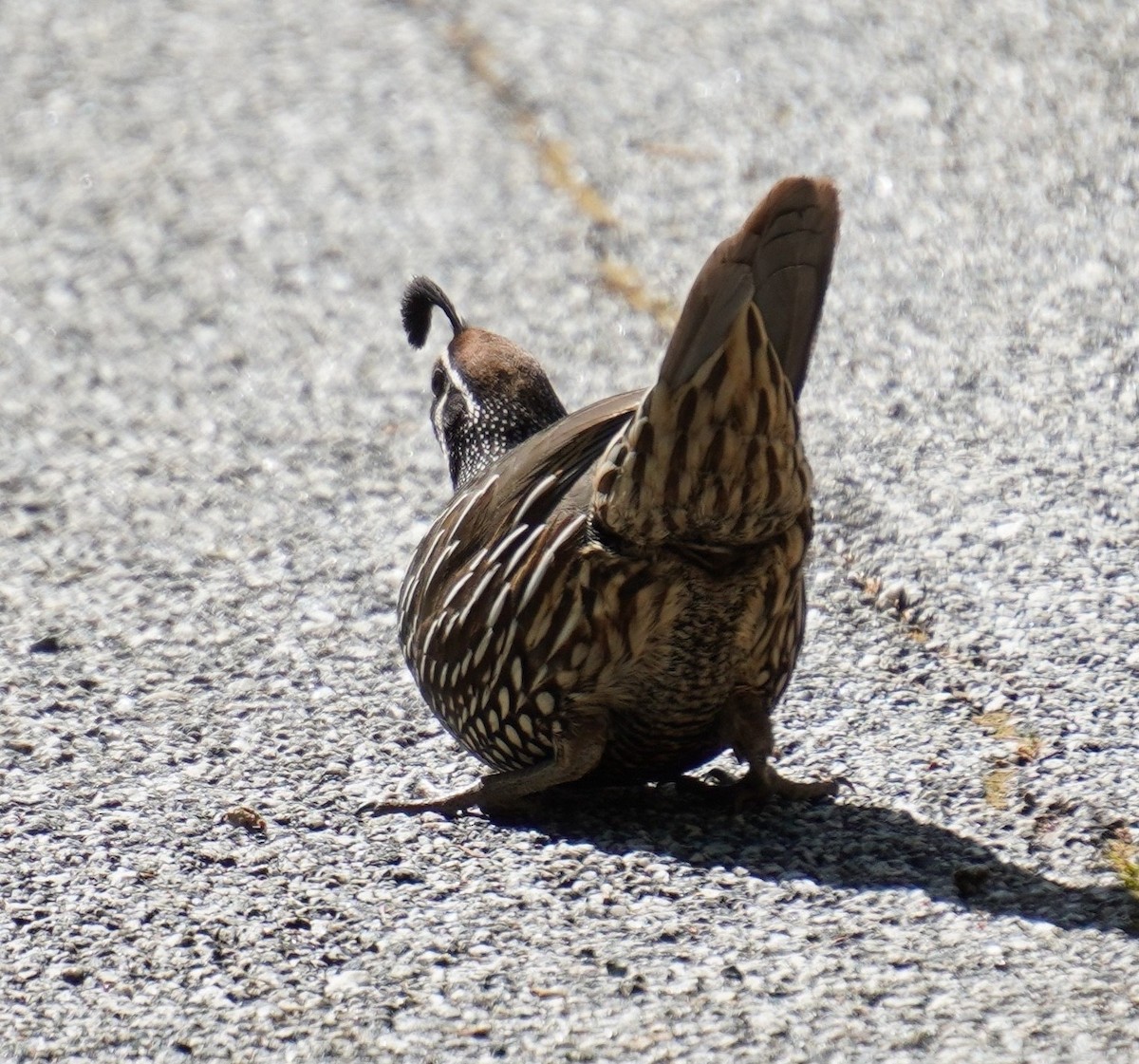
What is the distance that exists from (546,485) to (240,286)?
4.40m

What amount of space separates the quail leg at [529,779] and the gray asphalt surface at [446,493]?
0.19 feet

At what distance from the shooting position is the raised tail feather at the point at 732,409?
368cm

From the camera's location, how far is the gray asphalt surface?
3674mm

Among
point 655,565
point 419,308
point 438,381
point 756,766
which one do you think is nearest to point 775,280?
point 655,565

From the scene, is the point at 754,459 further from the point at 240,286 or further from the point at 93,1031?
the point at 240,286

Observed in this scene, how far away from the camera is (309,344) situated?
7781mm

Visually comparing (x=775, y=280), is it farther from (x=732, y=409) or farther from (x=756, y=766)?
(x=756, y=766)

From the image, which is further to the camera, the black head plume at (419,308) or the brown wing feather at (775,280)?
the black head plume at (419,308)

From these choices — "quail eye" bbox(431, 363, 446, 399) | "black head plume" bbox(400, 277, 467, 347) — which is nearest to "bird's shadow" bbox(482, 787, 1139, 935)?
"quail eye" bbox(431, 363, 446, 399)

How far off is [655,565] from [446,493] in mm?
2609

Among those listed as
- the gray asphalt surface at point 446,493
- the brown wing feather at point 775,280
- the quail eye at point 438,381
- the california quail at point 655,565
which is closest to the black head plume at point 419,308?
the quail eye at point 438,381

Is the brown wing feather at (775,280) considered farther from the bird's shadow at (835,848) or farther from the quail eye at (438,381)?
the quail eye at (438,381)

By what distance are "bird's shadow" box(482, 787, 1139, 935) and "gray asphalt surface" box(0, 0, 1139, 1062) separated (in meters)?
0.02

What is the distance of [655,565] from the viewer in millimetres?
4012
